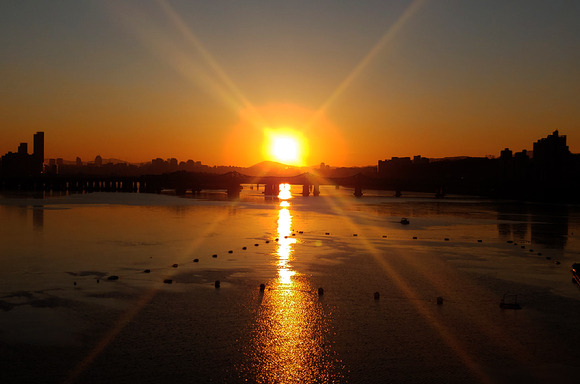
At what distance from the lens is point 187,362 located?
21.3 meters

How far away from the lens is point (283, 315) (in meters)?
28.8

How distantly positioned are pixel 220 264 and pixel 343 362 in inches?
1022

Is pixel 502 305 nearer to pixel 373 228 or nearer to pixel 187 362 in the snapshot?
pixel 187 362

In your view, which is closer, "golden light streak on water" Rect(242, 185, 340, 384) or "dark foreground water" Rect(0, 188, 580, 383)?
"golden light streak on water" Rect(242, 185, 340, 384)

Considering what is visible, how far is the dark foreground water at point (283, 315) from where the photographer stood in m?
20.9

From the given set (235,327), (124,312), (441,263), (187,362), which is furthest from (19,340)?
(441,263)

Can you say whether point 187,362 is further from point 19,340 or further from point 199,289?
point 199,289

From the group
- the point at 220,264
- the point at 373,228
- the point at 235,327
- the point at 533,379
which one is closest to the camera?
the point at 533,379

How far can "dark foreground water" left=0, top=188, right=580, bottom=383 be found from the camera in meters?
20.9

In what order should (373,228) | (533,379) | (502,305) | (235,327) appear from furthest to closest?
(373,228), (502,305), (235,327), (533,379)

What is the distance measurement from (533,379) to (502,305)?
37.3 feet

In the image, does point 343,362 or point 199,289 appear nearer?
point 343,362

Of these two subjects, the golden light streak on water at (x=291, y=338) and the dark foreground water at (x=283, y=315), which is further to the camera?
the dark foreground water at (x=283, y=315)

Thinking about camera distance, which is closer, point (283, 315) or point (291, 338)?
point (291, 338)
